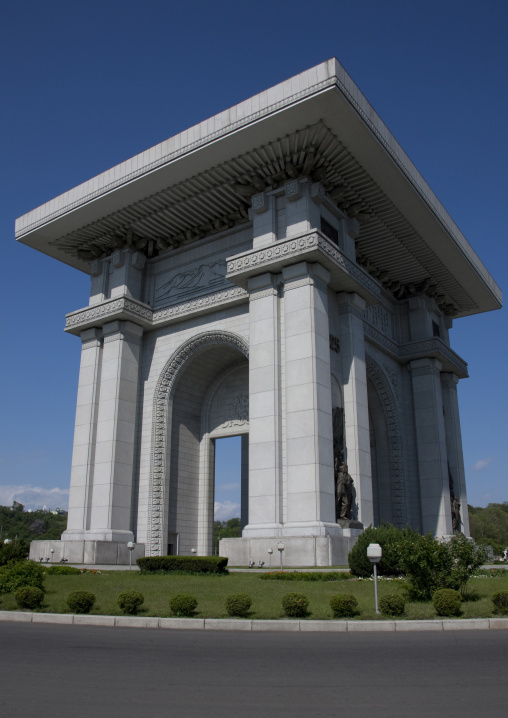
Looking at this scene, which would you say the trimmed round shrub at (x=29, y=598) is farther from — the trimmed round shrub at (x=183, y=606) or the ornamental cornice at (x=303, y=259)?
the ornamental cornice at (x=303, y=259)

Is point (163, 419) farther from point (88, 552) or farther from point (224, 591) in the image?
point (224, 591)

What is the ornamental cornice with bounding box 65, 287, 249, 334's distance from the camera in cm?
2430

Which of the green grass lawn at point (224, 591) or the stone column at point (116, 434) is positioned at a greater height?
the stone column at point (116, 434)

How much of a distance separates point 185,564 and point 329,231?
12902 millimetres

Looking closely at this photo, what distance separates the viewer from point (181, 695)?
5.18m

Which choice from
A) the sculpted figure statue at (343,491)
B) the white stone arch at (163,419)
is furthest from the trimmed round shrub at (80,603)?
the white stone arch at (163,419)

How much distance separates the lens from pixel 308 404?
19547mm

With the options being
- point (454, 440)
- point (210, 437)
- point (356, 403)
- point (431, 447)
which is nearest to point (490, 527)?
point (454, 440)

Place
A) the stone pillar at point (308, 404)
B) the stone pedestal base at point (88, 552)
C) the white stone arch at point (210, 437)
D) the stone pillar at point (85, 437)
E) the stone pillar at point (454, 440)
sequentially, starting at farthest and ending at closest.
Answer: the stone pillar at point (454, 440), the white stone arch at point (210, 437), the stone pillar at point (85, 437), the stone pedestal base at point (88, 552), the stone pillar at point (308, 404)

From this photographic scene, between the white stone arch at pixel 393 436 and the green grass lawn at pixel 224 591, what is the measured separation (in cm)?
1063

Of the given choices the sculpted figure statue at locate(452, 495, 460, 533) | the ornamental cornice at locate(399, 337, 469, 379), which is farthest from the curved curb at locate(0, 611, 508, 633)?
the ornamental cornice at locate(399, 337, 469, 379)

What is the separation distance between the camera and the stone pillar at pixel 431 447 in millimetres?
27064

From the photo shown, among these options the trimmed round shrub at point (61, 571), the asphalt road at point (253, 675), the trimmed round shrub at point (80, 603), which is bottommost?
the asphalt road at point (253, 675)

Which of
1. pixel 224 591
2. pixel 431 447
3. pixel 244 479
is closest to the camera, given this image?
pixel 224 591
